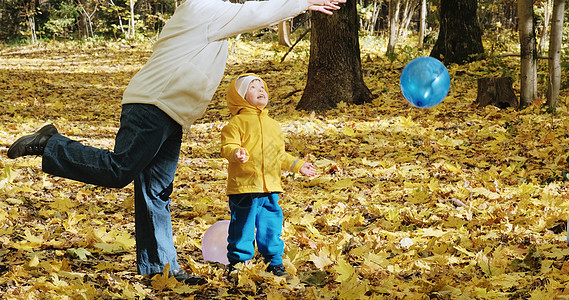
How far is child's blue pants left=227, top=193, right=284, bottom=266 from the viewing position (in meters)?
3.19

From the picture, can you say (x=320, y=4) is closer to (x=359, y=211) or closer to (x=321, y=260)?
(x=321, y=260)

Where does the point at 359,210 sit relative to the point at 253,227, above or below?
below

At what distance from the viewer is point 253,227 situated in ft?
10.6

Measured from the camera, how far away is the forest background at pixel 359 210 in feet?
10.3

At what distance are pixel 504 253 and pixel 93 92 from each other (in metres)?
10.6

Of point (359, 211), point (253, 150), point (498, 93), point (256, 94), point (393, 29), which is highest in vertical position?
point (393, 29)

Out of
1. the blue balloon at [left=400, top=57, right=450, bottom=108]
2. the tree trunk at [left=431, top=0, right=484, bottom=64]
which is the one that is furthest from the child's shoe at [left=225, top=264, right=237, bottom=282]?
the tree trunk at [left=431, top=0, right=484, bottom=64]

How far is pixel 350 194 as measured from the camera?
201 inches

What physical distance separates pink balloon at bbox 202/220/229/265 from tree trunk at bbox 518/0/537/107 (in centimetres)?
590

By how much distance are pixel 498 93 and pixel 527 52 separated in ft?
2.29

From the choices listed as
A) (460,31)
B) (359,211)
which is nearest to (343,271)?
(359,211)

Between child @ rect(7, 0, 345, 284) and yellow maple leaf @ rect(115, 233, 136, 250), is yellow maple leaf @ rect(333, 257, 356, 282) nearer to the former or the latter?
child @ rect(7, 0, 345, 284)

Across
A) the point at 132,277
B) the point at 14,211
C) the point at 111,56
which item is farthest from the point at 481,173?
the point at 111,56

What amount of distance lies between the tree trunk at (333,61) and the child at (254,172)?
5.58 m
